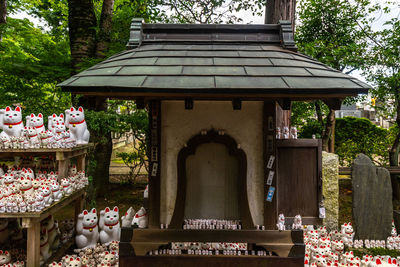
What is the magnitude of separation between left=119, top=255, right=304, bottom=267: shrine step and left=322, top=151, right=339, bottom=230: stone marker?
3226 mm

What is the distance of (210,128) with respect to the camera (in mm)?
3598

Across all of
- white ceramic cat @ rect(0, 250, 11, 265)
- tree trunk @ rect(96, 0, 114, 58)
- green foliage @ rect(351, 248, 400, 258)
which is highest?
tree trunk @ rect(96, 0, 114, 58)

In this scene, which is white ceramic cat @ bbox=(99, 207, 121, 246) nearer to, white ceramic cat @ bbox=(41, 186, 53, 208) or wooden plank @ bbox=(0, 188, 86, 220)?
wooden plank @ bbox=(0, 188, 86, 220)

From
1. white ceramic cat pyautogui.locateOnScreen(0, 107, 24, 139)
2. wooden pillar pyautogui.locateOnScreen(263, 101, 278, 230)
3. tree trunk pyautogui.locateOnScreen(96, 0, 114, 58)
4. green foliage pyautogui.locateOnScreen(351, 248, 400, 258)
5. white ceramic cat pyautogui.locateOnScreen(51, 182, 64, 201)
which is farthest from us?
tree trunk pyautogui.locateOnScreen(96, 0, 114, 58)

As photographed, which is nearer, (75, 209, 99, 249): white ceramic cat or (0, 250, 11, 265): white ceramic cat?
(0, 250, 11, 265): white ceramic cat

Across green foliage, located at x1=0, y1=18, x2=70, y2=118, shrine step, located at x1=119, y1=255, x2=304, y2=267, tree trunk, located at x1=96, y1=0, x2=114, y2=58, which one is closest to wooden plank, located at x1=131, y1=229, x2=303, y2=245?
shrine step, located at x1=119, y1=255, x2=304, y2=267

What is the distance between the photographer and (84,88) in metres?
2.57

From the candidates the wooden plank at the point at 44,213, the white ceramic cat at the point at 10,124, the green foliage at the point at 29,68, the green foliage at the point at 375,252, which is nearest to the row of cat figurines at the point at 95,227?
the wooden plank at the point at 44,213

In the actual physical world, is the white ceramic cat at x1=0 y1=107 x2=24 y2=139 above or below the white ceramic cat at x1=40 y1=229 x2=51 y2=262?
above

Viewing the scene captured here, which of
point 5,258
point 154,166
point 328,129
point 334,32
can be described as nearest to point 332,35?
point 334,32

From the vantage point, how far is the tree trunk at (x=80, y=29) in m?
6.71

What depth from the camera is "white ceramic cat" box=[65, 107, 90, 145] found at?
14.6ft

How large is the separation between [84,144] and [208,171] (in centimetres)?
259

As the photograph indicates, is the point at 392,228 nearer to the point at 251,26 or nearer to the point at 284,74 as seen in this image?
the point at 284,74
